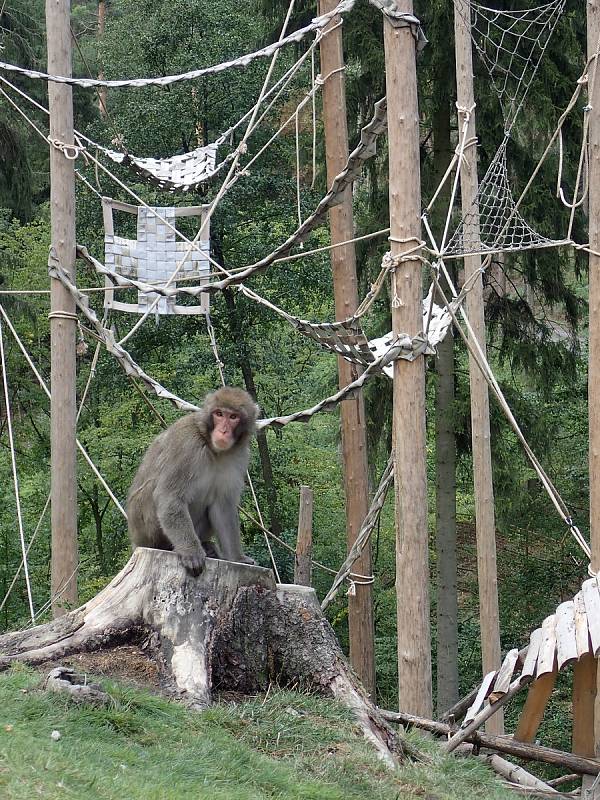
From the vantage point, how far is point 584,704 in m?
6.08

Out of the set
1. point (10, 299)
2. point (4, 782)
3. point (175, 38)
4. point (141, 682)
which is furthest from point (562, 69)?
point (4, 782)

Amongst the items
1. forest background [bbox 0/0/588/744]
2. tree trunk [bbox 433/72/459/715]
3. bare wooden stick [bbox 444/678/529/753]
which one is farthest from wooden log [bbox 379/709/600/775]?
forest background [bbox 0/0/588/744]

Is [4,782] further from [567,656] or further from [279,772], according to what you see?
[567,656]

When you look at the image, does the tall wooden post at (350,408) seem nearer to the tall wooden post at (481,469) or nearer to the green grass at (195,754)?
the tall wooden post at (481,469)

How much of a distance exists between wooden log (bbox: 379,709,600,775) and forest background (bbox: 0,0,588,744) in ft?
20.1

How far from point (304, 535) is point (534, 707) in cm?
299

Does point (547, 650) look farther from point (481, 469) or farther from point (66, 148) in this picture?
point (66, 148)

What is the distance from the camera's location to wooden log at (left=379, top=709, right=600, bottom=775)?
19.0 feet

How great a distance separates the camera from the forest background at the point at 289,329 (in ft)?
40.6

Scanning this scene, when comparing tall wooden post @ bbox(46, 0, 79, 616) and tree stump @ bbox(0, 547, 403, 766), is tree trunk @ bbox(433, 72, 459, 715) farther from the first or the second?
tree stump @ bbox(0, 547, 403, 766)

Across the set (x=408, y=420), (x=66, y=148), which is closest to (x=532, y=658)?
(x=408, y=420)

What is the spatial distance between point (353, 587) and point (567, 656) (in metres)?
2.96

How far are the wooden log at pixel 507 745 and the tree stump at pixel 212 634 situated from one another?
663 mm

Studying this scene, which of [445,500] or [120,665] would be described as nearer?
[120,665]
